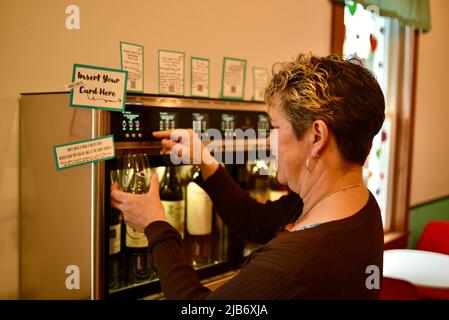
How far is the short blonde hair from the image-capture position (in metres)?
1.02

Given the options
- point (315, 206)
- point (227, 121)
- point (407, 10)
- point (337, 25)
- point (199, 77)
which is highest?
point (407, 10)

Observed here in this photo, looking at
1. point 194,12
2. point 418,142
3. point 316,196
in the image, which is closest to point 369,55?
point 418,142

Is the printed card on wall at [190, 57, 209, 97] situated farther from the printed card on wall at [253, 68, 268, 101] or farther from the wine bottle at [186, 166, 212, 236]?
the wine bottle at [186, 166, 212, 236]

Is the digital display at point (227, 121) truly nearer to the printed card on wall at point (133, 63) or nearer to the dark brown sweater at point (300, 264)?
the printed card on wall at point (133, 63)

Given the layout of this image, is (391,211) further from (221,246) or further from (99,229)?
(99,229)

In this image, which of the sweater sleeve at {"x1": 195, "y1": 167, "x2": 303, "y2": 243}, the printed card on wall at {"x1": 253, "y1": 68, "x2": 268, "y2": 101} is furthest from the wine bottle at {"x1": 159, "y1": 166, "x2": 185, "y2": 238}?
the printed card on wall at {"x1": 253, "y1": 68, "x2": 268, "y2": 101}

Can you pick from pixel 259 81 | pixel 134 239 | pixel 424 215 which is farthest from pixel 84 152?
pixel 424 215

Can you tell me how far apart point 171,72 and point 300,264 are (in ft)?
4.09

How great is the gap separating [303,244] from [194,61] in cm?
128

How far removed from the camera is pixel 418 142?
3809mm

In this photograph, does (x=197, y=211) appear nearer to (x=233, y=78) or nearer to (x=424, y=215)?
(x=233, y=78)

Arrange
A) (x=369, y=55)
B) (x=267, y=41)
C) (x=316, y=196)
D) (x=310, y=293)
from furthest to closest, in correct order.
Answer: (x=369, y=55)
(x=267, y=41)
(x=316, y=196)
(x=310, y=293)

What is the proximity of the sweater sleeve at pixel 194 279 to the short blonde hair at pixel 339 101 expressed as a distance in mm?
359

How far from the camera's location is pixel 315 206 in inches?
43.4
